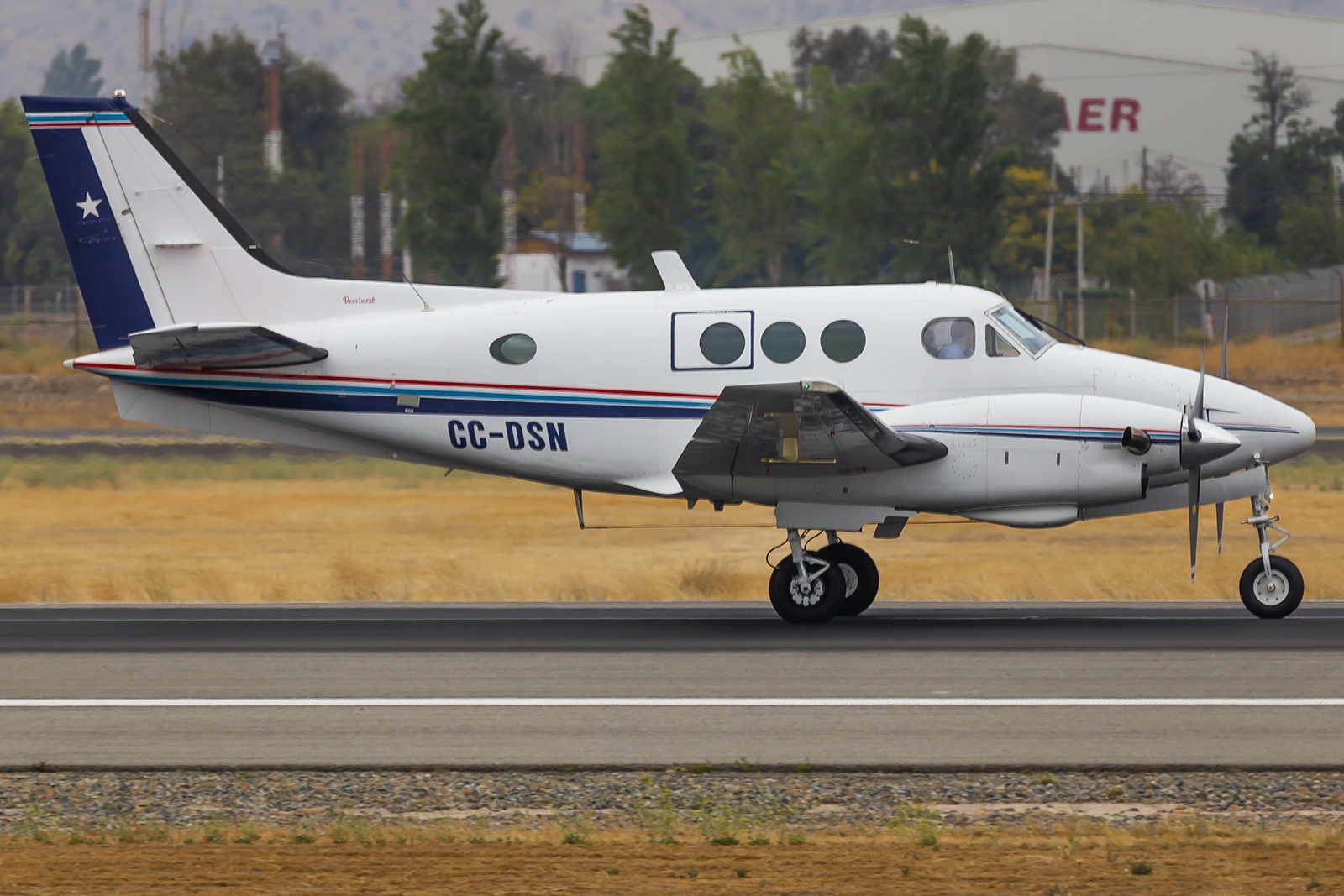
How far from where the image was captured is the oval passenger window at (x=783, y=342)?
50.2 ft

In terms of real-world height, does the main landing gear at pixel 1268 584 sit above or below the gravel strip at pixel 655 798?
above

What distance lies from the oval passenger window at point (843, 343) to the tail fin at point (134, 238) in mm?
5081

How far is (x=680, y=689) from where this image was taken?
1181 cm

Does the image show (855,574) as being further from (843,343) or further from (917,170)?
(917,170)

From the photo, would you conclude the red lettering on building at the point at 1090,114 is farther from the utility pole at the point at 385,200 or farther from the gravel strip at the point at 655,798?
the gravel strip at the point at 655,798

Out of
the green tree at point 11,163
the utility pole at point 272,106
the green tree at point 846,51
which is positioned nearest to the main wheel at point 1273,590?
the utility pole at point 272,106

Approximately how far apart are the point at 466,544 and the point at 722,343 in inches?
466

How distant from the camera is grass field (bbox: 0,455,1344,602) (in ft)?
67.8

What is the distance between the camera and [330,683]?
12.2 m

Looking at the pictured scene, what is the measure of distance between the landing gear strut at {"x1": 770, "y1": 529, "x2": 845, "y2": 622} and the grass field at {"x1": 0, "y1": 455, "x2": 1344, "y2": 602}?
4.19 metres

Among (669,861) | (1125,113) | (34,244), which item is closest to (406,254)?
(34,244)

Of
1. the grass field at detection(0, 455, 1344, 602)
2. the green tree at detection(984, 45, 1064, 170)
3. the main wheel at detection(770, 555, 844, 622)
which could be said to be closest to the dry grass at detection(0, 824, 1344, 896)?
the main wheel at detection(770, 555, 844, 622)

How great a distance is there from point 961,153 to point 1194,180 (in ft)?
163

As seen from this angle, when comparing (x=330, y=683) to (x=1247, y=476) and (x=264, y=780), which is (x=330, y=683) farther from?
(x=1247, y=476)
